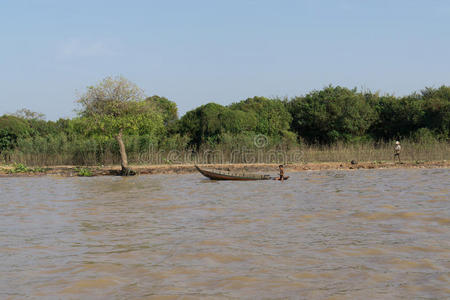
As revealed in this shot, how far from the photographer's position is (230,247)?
6.97 meters

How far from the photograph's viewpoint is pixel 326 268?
5664 mm

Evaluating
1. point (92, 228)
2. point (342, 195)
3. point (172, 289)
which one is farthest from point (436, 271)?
point (342, 195)

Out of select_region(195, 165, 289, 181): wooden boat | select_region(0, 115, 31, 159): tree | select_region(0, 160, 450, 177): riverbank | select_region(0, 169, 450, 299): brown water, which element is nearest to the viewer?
select_region(0, 169, 450, 299): brown water

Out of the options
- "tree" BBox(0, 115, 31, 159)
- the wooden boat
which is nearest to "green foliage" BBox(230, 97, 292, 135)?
the wooden boat

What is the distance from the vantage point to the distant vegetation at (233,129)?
990 inches

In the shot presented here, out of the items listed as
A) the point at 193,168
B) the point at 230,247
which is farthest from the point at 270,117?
the point at 230,247

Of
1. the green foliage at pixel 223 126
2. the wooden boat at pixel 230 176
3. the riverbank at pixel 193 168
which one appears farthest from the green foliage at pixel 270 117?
the wooden boat at pixel 230 176

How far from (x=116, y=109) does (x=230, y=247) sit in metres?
18.7

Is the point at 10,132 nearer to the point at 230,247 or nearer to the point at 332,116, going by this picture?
the point at 332,116

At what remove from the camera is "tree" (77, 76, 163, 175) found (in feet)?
80.4

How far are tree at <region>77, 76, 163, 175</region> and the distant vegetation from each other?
0.17ft

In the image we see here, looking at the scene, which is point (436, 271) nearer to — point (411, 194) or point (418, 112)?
point (411, 194)

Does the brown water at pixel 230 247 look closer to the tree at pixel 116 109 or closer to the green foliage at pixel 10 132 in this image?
the tree at pixel 116 109

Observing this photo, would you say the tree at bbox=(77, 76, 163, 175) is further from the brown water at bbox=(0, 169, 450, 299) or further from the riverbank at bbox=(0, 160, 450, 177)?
the brown water at bbox=(0, 169, 450, 299)
